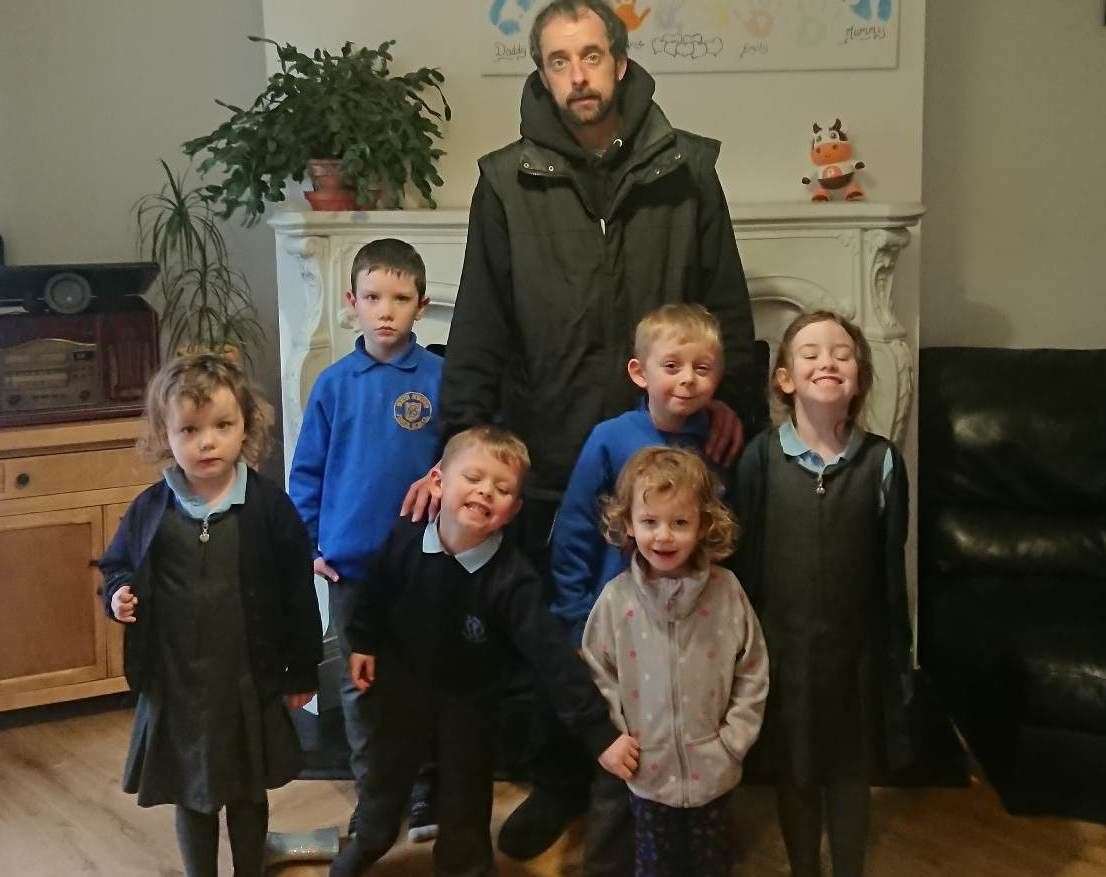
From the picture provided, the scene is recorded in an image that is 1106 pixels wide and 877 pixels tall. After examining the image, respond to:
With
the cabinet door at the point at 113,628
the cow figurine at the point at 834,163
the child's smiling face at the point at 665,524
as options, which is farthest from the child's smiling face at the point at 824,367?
the cabinet door at the point at 113,628

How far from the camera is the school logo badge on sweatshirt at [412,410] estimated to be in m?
2.16

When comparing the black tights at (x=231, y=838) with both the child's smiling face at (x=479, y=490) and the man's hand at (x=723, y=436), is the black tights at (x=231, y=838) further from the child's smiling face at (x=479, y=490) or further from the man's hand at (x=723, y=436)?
the man's hand at (x=723, y=436)

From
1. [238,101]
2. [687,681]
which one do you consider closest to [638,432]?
[687,681]

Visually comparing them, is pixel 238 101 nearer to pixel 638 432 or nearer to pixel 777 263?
pixel 777 263

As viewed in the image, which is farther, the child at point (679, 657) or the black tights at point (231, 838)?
the black tights at point (231, 838)

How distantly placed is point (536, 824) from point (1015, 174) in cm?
222

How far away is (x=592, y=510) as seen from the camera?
1.92m

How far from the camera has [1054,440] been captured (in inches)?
110

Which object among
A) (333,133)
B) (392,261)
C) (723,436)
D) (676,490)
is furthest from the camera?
(333,133)

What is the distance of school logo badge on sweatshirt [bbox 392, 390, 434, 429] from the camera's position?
2.16 meters

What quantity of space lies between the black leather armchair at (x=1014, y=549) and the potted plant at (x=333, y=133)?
1433mm

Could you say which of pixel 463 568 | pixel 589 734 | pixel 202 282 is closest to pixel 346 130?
pixel 202 282

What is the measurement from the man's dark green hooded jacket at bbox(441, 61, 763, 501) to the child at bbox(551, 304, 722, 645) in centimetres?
10

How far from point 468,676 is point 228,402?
0.60m
